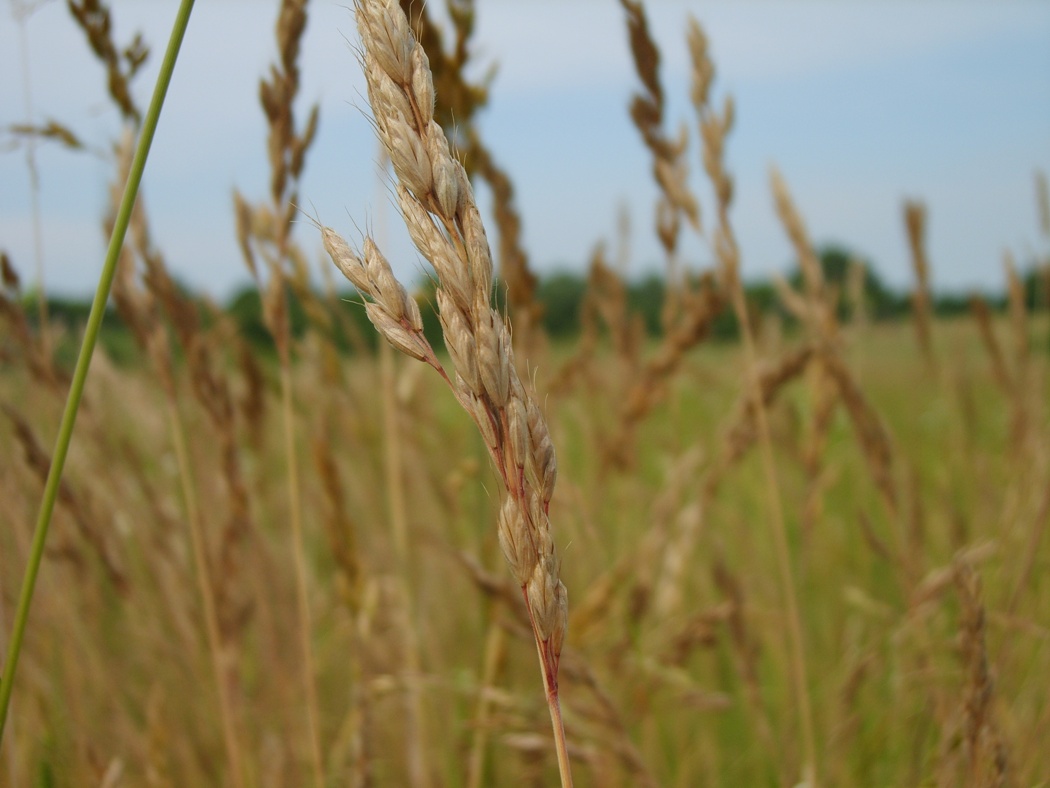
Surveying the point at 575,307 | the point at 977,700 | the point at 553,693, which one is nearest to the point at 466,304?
the point at 553,693

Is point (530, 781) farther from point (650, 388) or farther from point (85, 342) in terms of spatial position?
point (85, 342)

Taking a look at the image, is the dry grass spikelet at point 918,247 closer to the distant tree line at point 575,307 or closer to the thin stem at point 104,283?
the distant tree line at point 575,307

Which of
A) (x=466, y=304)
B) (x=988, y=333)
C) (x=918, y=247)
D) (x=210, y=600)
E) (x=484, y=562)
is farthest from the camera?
(x=988, y=333)

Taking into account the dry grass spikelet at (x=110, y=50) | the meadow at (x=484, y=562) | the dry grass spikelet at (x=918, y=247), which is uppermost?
the dry grass spikelet at (x=110, y=50)

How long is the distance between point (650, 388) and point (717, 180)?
1.55 ft

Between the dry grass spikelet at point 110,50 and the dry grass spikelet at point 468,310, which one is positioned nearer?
the dry grass spikelet at point 468,310

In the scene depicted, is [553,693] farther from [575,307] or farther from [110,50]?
[575,307]

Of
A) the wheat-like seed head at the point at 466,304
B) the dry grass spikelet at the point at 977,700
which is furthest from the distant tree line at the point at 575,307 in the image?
the dry grass spikelet at the point at 977,700

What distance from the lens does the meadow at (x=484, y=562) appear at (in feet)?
2.98

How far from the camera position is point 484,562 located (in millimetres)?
1401

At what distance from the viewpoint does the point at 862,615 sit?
2.05m

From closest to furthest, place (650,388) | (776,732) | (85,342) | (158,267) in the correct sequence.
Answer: (85,342) < (158,267) < (650,388) < (776,732)

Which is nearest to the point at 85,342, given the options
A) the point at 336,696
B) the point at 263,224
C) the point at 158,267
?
the point at 158,267

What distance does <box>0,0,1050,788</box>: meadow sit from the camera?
0.91 metres
